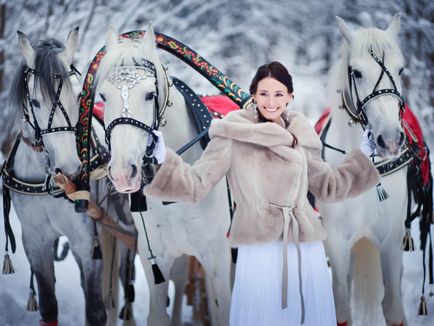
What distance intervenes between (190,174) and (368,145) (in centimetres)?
87

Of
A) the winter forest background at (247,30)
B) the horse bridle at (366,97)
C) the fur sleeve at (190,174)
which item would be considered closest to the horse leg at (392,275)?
the horse bridle at (366,97)

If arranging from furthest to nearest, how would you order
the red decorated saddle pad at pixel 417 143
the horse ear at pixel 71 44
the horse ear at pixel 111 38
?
the red decorated saddle pad at pixel 417 143, the horse ear at pixel 71 44, the horse ear at pixel 111 38

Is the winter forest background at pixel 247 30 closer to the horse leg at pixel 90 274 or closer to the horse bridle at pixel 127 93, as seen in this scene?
the horse leg at pixel 90 274

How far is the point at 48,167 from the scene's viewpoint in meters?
3.18

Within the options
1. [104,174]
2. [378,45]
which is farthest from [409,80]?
[104,174]

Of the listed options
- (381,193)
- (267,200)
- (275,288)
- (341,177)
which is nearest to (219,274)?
(275,288)

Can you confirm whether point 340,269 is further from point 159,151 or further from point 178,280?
point 159,151

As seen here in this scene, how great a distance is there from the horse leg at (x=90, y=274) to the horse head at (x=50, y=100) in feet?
1.47

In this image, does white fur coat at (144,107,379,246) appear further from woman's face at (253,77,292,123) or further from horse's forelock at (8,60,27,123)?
horse's forelock at (8,60,27,123)

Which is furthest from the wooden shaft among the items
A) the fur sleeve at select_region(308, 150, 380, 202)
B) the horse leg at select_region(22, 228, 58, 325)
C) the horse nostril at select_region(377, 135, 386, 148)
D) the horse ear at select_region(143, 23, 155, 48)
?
the horse nostril at select_region(377, 135, 386, 148)

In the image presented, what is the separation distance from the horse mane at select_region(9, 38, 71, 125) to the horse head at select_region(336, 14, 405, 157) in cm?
152

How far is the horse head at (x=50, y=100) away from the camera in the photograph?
292 centimetres

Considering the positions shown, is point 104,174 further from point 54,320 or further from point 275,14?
point 275,14

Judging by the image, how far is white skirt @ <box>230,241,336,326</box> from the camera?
234cm
